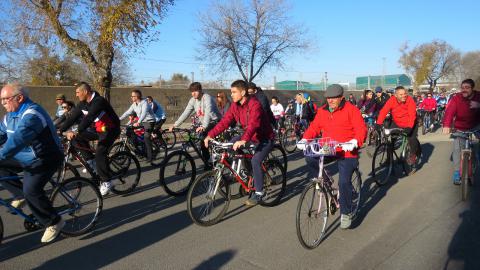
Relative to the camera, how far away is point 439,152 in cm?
1073

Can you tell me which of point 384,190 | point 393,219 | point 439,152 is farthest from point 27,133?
point 439,152

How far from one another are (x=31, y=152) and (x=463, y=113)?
22.1 feet

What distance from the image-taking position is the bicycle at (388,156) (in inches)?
281

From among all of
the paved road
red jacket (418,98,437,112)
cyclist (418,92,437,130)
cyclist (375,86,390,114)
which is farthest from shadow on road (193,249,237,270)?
red jacket (418,98,437,112)

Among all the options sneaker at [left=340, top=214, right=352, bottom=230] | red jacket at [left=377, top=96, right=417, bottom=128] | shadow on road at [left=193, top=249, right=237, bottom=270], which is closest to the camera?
shadow on road at [left=193, top=249, right=237, bottom=270]

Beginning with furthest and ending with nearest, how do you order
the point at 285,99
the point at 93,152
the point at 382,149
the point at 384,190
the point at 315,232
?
the point at 285,99, the point at 382,149, the point at 384,190, the point at 93,152, the point at 315,232

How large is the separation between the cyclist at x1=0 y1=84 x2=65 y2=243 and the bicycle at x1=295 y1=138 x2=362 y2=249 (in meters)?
2.76

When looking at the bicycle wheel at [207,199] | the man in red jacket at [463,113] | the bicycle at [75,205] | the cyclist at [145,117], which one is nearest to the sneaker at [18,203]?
the bicycle at [75,205]

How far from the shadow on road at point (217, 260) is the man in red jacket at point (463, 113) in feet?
15.0

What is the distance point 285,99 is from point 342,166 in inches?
945

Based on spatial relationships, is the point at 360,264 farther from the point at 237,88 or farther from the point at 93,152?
the point at 93,152

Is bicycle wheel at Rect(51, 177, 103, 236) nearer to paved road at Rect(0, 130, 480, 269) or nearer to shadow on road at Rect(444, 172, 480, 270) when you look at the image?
paved road at Rect(0, 130, 480, 269)

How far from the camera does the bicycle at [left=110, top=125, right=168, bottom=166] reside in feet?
28.2

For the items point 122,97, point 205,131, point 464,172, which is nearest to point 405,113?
point 464,172
